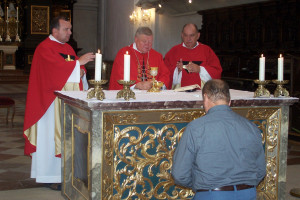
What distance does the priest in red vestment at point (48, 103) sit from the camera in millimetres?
4797

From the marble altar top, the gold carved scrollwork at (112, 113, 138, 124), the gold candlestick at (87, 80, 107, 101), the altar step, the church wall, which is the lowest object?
the gold carved scrollwork at (112, 113, 138, 124)

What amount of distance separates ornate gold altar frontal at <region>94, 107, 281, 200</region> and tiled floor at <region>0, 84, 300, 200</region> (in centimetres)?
103

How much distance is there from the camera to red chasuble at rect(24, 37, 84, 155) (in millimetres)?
4801

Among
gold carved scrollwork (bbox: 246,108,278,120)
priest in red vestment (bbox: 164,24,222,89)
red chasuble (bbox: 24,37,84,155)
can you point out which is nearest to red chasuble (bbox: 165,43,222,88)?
priest in red vestment (bbox: 164,24,222,89)

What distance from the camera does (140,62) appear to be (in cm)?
536

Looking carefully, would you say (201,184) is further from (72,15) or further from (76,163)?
(72,15)

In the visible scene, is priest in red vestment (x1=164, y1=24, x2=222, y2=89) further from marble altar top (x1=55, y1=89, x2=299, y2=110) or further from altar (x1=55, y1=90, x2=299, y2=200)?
altar (x1=55, y1=90, x2=299, y2=200)

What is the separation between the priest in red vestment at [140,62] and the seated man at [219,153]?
232 centimetres

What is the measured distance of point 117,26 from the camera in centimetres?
1845

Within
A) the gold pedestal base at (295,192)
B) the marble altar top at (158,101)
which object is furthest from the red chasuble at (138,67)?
the gold pedestal base at (295,192)

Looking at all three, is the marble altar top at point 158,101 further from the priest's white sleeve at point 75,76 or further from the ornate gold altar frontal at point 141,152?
the priest's white sleeve at point 75,76

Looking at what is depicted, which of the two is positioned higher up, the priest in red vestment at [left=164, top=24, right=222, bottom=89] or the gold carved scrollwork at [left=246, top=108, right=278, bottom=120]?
the priest in red vestment at [left=164, top=24, right=222, bottom=89]

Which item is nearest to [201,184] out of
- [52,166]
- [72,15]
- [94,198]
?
[94,198]

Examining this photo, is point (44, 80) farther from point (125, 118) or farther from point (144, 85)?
point (125, 118)
